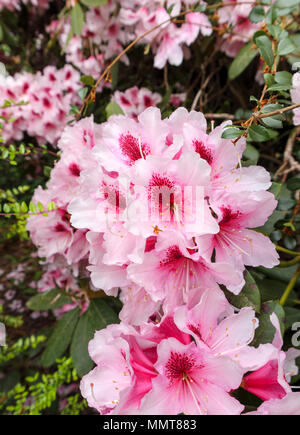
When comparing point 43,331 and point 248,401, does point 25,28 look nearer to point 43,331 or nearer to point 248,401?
point 43,331

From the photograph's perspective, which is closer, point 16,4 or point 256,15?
point 256,15

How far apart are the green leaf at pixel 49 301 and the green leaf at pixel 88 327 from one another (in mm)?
94

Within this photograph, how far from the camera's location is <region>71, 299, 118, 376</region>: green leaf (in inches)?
40.1

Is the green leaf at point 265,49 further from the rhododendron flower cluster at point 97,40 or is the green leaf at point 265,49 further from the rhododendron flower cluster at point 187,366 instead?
the rhododendron flower cluster at point 97,40

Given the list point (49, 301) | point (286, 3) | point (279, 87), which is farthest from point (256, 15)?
point (49, 301)

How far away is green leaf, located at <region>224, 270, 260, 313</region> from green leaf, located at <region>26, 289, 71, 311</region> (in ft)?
2.27

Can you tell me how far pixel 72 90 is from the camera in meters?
1.50

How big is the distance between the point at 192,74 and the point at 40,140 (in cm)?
73

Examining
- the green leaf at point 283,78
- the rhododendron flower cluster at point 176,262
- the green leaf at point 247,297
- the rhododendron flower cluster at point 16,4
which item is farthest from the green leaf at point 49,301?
the rhododendron flower cluster at point 16,4

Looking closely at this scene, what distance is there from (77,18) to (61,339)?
3.88 ft

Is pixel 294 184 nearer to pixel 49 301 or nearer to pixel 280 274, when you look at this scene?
pixel 280 274

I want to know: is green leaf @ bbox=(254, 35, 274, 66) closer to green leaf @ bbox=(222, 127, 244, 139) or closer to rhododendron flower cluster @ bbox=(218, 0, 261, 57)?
green leaf @ bbox=(222, 127, 244, 139)

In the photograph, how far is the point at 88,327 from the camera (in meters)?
1.09
